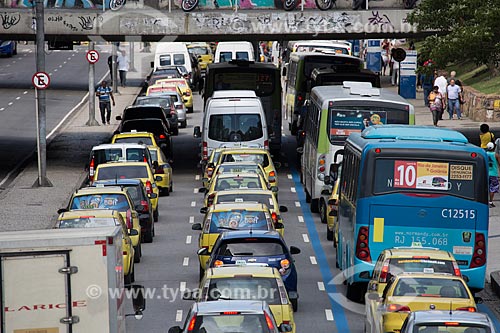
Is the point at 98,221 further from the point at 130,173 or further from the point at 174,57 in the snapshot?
the point at 174,57

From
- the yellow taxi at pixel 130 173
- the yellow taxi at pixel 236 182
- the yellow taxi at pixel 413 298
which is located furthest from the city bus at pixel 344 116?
the yellow taxi at pixel 413 298

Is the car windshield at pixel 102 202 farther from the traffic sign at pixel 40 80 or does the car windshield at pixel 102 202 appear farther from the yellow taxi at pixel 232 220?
the traffic sign at pixel 40 80

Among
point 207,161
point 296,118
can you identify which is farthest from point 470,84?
point 207,161

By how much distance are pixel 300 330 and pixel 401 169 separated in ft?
10.3

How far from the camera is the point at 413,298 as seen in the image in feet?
58.0

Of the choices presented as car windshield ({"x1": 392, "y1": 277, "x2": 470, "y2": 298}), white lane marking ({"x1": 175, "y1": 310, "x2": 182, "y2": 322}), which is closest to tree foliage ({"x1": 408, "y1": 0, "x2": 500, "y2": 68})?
white lane marking ({"x1": 175, "y1": 310, "x2": 182, "y2": 322})

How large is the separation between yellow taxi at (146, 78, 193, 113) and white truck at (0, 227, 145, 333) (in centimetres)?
4547

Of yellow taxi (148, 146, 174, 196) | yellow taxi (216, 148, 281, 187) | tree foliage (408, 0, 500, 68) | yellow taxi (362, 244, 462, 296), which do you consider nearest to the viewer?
yellow taxi (362, 244, 462, 296)

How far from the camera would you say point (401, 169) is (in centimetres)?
2153

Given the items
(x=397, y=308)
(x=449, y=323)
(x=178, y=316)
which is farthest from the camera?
(x=178, y=316)

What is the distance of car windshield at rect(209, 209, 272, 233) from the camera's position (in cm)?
2396

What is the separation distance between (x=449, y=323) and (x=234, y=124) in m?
23.5

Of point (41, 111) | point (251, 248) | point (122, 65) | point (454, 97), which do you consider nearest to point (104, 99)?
point (454, 97)

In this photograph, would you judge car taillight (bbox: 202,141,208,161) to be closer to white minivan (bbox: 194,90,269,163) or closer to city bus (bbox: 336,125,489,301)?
white minivan (bbox: 194,90,269,163)
